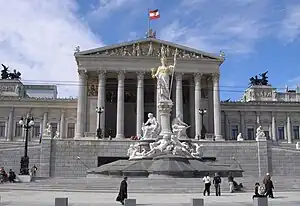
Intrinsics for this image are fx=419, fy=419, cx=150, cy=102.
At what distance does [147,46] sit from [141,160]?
4072 cm

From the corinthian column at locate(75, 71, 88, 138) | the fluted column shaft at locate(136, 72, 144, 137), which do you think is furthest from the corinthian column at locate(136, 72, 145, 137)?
the corinthian column at locate(75, 71, 88, 138)

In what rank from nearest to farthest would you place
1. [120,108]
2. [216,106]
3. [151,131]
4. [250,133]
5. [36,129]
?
[151,131], [120,108], [216,106], [36,129], [250,133]

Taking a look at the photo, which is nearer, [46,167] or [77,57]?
[46,167]

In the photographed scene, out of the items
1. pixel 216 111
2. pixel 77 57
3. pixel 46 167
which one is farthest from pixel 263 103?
pixel 46 167

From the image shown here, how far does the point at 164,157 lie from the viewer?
3481cm

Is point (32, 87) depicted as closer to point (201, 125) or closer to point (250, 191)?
point (201, 125)

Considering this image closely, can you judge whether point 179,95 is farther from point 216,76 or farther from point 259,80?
point 259,80

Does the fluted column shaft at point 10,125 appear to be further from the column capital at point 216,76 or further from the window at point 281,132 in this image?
the window at point 281,132

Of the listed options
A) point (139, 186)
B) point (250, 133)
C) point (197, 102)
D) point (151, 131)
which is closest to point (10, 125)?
point (197, 102)

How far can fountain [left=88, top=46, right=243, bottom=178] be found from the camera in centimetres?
3306

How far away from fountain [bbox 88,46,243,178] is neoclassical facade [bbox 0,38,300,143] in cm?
2893

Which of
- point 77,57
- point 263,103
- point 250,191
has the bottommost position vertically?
point 250,191

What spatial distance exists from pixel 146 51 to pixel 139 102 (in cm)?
943

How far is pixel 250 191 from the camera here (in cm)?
2902
